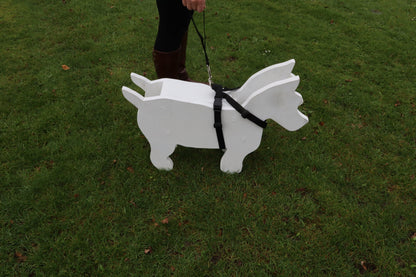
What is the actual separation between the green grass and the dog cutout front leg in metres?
0.12

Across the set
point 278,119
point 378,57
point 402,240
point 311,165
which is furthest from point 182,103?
point 378,57

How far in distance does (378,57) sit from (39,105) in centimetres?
528

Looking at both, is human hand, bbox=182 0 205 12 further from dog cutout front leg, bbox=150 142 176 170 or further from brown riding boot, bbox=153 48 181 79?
dog cutout front leg, bbox=150 142 176 170

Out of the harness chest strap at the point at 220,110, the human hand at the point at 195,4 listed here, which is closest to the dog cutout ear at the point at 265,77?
the harness chest strap at the point at 220,110

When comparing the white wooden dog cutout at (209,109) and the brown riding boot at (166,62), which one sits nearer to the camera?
the white wooden dog cutout at (209,109)

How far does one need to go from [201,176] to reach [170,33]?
4.70 feet

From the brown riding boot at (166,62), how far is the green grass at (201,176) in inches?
→ 31.4

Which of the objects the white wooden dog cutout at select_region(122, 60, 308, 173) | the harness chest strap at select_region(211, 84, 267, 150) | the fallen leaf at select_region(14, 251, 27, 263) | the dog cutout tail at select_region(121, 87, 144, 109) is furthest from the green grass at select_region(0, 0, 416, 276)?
the dog cutout tail at select_region(121, 87, 144, 109)

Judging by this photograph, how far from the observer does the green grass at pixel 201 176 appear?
2.23 metres

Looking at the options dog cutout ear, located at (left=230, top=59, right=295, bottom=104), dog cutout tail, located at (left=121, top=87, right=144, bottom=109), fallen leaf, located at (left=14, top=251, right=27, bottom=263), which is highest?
dog cutout ear, located at (left=230, top=59, right=295, bottom=104)

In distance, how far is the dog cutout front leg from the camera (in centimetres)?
256

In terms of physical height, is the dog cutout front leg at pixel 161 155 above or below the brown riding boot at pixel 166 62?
below

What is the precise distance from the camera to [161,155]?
2633 mm

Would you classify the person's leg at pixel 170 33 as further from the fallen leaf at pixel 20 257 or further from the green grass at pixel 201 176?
the fallen leaf at pixel 20 257
